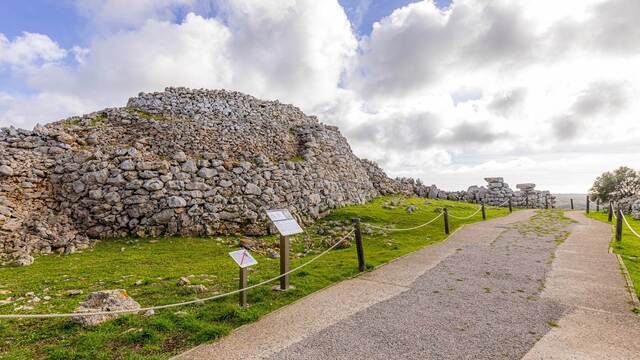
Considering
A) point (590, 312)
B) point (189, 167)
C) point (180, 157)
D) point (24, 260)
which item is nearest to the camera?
point (590, 312)

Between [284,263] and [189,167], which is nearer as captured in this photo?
[284,263]

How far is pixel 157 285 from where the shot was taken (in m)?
9.16

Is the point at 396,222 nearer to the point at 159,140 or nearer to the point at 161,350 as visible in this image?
the point at 159,140

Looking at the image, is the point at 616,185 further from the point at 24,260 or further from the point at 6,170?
the point at 6,170

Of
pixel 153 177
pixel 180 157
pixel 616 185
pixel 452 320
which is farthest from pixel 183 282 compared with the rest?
pixel 616 185

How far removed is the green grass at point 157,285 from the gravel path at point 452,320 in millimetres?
1869

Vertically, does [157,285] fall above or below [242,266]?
below

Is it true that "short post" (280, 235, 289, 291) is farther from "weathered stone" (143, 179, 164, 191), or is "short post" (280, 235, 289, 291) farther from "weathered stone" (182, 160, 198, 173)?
"weathered stone" (182, 160, 198, 173)

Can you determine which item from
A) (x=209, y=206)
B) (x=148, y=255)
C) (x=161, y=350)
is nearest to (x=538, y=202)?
(x=209, y=206)

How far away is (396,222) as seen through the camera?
19.5 metres

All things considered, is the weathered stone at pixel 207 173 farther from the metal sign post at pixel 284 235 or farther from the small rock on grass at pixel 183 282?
the metal sign post at pixel 284 235

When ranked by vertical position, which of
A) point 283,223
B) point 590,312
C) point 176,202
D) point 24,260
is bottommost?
point 590,312

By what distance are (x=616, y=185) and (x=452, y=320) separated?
127 feet

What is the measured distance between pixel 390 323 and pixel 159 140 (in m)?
17.0
